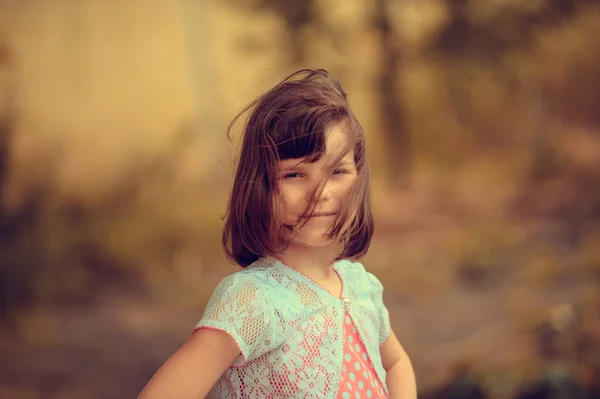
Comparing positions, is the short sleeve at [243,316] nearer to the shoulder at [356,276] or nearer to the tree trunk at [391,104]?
the shoulder at [356,276]

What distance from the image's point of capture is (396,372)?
6.94 ft

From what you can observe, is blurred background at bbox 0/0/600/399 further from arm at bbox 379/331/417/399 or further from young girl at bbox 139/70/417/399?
young girl at bbox 139/70/417/399

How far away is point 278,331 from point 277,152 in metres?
0.38

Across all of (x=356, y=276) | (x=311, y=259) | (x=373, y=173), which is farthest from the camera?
(x=373, y=173)

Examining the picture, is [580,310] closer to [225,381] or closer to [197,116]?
[197,116]

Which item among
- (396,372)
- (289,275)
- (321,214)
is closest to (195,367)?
(289,275)

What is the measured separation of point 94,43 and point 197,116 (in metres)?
0.61

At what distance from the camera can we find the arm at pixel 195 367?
5.35 ft

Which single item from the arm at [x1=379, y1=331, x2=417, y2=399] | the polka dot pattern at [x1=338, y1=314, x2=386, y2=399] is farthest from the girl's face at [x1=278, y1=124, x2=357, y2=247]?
the arm at [x1=379, y1=331, x2=417, y2=399]

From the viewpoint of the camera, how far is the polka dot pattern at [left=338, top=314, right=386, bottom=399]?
180 cm

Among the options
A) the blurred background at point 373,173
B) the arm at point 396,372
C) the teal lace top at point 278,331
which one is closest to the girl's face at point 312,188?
the teal lace top at point 278,331

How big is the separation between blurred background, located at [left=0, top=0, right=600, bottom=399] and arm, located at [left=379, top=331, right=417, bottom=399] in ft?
6.16

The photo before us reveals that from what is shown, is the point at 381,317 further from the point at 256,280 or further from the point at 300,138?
the point at 300,138

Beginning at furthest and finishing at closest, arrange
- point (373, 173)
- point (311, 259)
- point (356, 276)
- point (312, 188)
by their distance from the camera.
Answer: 1. point (373, 173)
2. point (356, 276)
3. point (311, 259)
4. point (312, 188)
